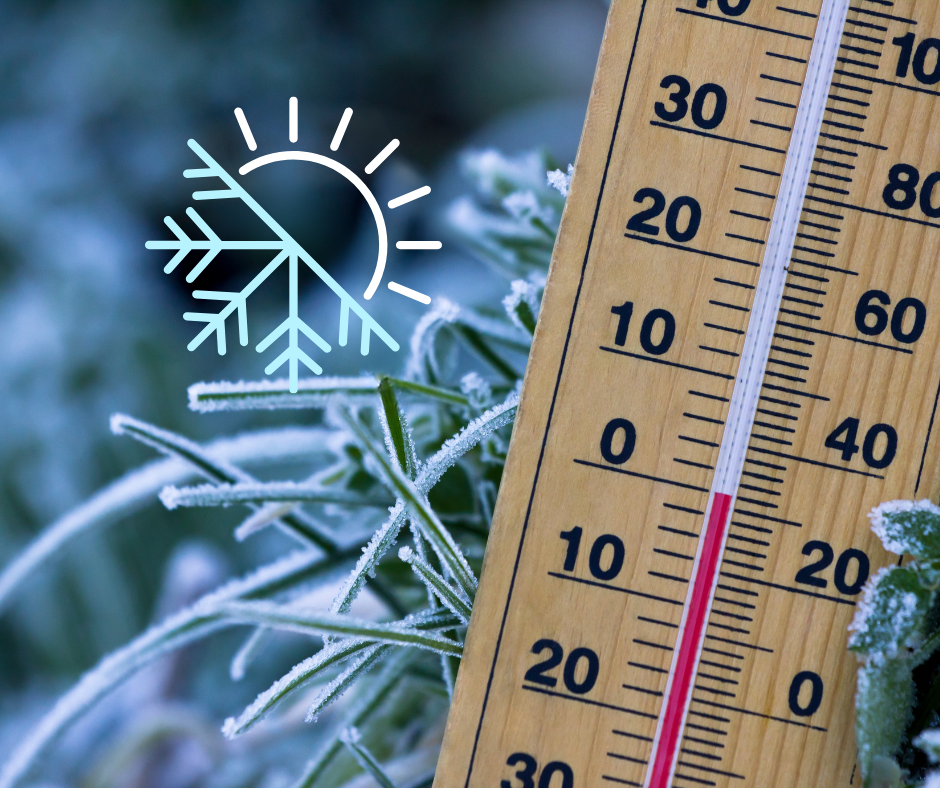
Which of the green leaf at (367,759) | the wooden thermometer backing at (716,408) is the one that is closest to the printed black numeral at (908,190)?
the wooden thermometer backing at (716,408)

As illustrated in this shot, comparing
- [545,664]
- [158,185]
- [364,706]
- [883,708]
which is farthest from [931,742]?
[158,185]

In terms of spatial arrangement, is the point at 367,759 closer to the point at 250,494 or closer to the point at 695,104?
the point at 250,494

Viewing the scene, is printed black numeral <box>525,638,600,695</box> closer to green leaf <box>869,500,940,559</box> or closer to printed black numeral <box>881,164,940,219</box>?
green leaf <box>869,500,940,559</box>

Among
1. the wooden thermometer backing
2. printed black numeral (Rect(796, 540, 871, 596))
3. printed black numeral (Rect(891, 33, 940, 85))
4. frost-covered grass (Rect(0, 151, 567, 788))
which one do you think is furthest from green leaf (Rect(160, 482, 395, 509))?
printed black numeral (Rect(891, 33, 940, 85))

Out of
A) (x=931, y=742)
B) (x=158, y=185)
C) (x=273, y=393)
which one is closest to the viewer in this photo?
(x=931, y=742)

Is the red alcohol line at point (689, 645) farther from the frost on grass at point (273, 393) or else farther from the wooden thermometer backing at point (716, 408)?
the frost on grass at point (273, 393)

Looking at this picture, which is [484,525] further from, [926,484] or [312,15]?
[312,15]

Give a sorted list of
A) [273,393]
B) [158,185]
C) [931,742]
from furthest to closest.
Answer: [158,185], [273,393], [931,742]
